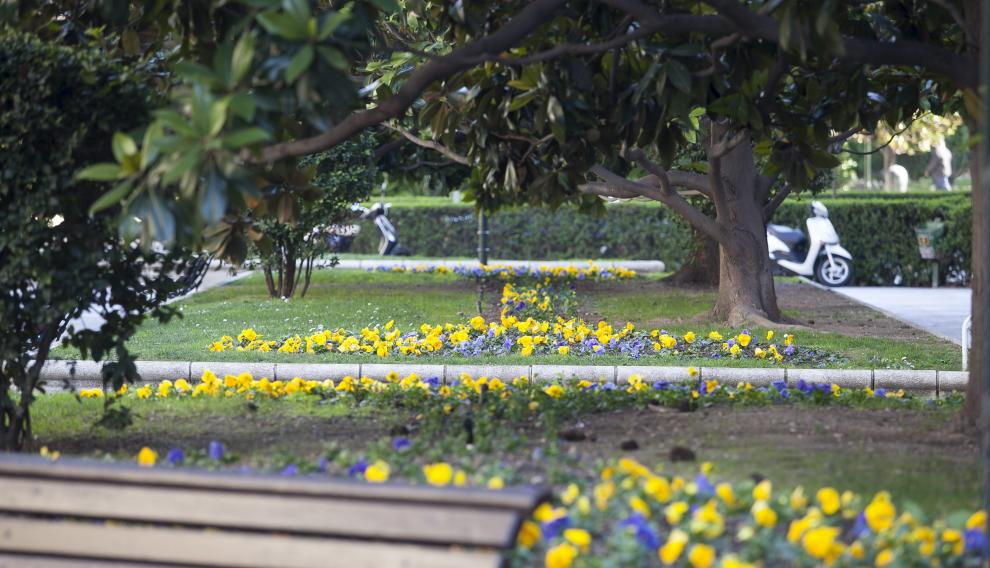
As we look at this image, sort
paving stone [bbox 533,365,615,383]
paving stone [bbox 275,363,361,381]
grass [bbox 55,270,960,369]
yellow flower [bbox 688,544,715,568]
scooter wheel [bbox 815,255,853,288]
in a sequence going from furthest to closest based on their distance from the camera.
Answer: scooter wheel [bbox 815,255,853,288] → grass [bbox 55,270,960,369] → paving stone [bbox 275,363,361,381] → paving stone [bbox 533,365,615,383] → yellow flower [bbox 688,544,715,568]

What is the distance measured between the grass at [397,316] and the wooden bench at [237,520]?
549cm

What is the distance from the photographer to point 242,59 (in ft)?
14.0

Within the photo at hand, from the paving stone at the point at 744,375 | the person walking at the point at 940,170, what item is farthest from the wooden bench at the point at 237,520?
the person walking at the point at 940,170

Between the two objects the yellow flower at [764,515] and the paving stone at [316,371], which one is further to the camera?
the paving stone at [316,371]

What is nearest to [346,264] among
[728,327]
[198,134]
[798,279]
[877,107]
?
[798,279]

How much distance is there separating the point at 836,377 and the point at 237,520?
612 cm

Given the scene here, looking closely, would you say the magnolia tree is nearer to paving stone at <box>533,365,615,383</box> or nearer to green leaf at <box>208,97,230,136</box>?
green leaf at <box>208,97,230,136</box>

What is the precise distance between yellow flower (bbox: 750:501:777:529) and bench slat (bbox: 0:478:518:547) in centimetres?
88

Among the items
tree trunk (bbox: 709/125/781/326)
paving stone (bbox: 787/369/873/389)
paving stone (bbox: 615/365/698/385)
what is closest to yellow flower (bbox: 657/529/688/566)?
paving stone (bbox: 615/365/698/385)

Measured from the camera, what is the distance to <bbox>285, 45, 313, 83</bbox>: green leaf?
13.7 feet

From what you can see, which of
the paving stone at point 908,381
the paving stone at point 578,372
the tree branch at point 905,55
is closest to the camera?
the tree branch at point 905,55

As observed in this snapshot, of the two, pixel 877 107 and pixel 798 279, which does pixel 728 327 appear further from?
pixel 798 279

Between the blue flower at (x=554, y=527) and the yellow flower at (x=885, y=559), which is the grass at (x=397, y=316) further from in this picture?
the yellow flower at (x=885, y=559)

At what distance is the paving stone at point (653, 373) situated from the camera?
29.1 feet
